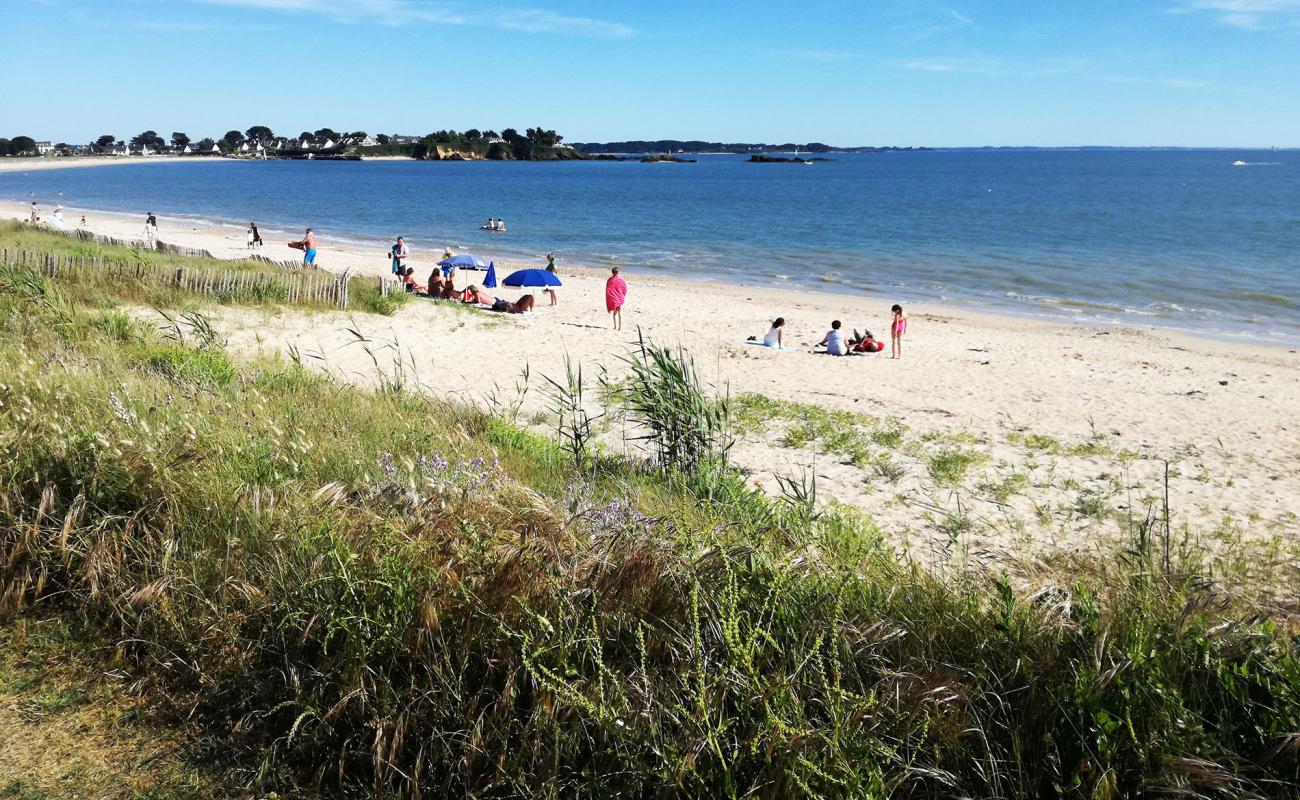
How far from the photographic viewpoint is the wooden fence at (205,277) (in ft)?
47.9

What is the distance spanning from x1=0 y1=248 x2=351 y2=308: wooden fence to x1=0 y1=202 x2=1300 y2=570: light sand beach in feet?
2.31

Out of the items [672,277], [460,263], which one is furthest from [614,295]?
[672,277]

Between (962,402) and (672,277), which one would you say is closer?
(962,402)

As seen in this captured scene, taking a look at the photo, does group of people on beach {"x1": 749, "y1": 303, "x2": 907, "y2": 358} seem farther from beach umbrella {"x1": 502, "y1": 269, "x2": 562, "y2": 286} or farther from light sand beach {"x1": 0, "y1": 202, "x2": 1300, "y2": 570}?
beach umbrella {"x1": 502, "y1": 269, "x2": 562, "y2": 286}

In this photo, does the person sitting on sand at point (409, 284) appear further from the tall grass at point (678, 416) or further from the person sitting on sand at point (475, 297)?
the tall grass at point (678, 416)

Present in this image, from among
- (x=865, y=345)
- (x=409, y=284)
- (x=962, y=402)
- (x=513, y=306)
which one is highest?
(x=409, y=284)

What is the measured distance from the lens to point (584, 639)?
307cm

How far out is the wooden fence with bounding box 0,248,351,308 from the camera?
14609 mm

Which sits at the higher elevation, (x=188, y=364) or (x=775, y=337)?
(x=188, y=364)

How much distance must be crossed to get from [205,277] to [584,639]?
14991 millimetres

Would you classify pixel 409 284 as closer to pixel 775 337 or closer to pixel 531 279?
pixel 531 279

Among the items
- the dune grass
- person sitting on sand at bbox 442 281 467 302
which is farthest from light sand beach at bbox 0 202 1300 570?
person sitting on sand at bbox 442 281 467 302

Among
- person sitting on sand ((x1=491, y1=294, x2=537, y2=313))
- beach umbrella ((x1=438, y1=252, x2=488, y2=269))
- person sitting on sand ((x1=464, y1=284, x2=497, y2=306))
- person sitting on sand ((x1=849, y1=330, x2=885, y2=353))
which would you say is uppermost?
beach umbrella ((x1=438, y1=252, x2=488, y2=269))

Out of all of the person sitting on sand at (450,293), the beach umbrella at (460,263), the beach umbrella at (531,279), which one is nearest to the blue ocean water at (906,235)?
the beach umbrella at (460,263)
